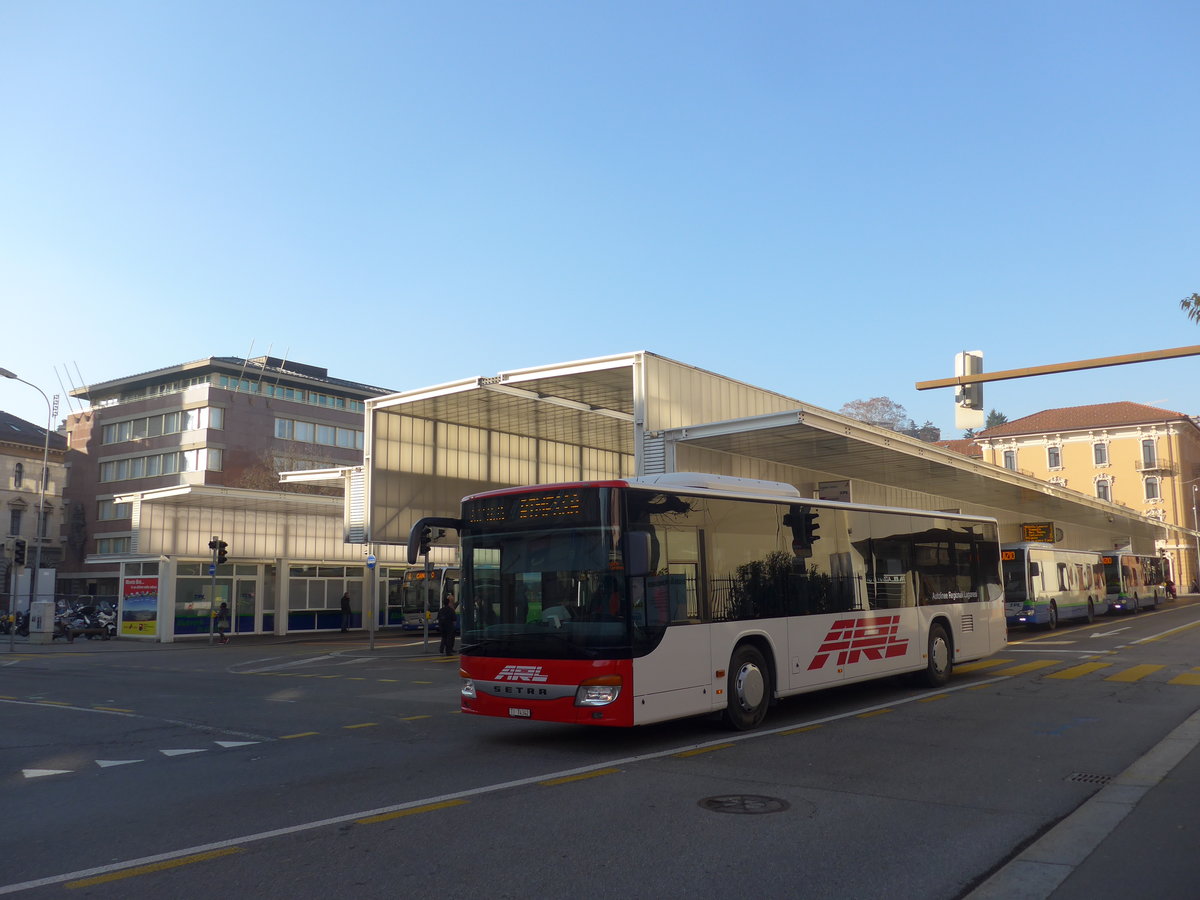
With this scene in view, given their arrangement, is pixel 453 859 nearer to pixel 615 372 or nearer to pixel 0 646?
pixel 615 372

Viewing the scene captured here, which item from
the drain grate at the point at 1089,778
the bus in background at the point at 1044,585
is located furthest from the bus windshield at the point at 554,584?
the bus in background at the point at 1044,585

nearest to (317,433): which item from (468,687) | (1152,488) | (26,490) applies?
(26,490)

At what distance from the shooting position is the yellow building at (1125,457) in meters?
83.4

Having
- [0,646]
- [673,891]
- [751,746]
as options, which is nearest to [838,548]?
[751,746]

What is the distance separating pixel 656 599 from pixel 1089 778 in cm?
429

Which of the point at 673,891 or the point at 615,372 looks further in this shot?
the point at 615,372

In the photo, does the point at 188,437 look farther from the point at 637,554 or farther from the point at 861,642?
the point at 637,554

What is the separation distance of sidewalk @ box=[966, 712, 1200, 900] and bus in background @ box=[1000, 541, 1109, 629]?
73.6 ft

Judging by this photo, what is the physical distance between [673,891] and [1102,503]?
164 feet

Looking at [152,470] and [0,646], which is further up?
[152,470]

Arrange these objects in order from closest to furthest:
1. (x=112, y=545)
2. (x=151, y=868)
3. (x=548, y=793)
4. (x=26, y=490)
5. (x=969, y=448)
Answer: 1. (x=151, y=868)
2. (x=548, y=793)
3. (x=112, y=545)
4. (x=26, y=490)
5. (x=969, y=448)

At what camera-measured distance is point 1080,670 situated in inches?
718

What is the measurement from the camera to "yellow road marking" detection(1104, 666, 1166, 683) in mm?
16656

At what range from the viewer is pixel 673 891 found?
5461 millimetres
